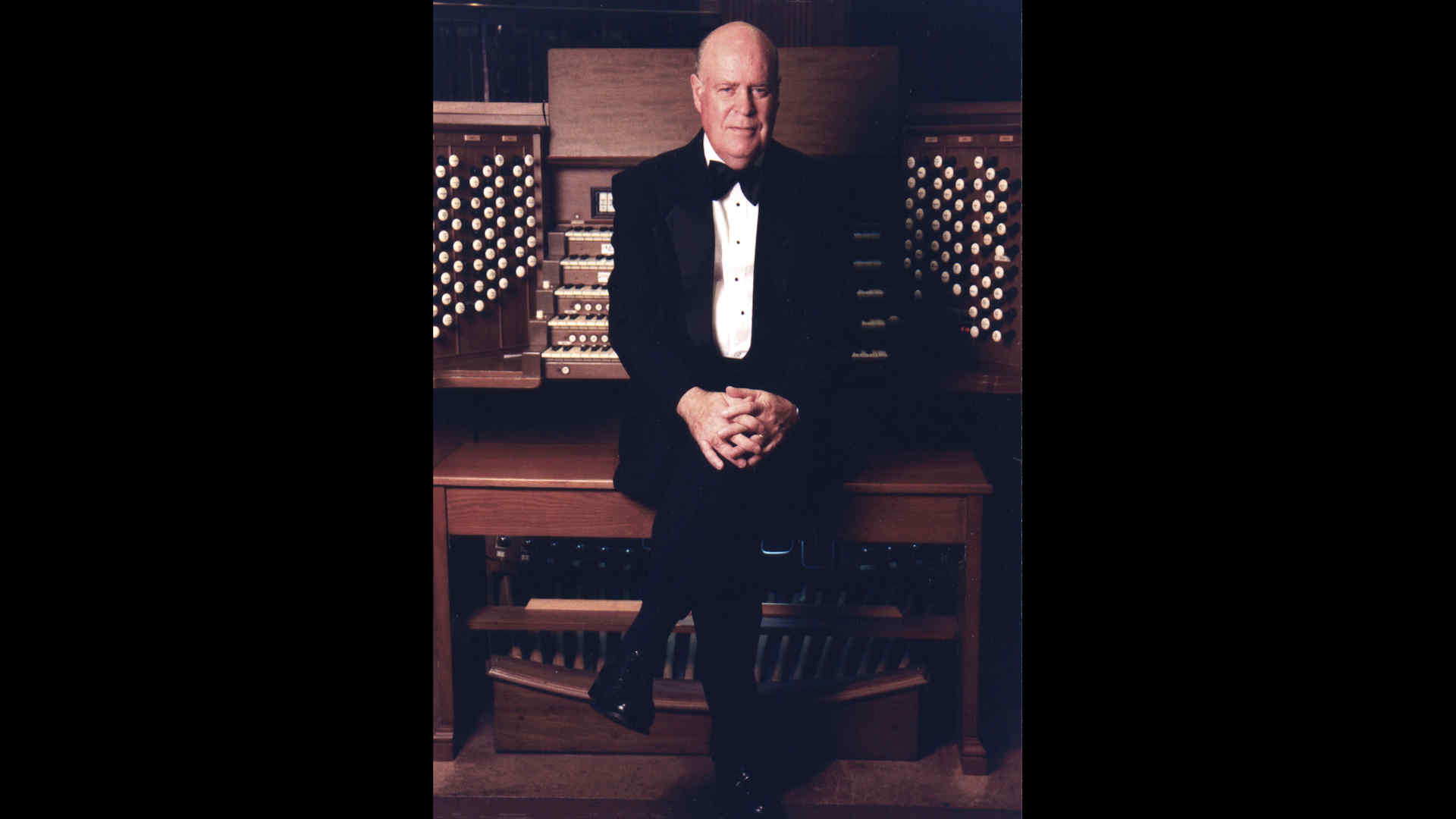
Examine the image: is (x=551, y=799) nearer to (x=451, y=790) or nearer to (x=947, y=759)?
(x=451, y=790)

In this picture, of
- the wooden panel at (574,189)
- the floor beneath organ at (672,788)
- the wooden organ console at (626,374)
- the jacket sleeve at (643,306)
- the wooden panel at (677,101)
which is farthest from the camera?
the wooden panel at (574,189)

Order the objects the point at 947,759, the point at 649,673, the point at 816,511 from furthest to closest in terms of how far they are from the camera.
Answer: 1. the point at 947,759
2. the point at 816,511
3. the point at 649,673

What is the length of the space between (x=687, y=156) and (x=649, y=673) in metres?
1.54

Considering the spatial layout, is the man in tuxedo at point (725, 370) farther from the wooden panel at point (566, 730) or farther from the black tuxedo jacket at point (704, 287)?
the wooden panel at point (566, 730)

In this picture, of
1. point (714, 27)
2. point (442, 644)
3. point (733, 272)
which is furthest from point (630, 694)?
point (714, 27)

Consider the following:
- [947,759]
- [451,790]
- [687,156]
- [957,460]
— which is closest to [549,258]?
[687,156]

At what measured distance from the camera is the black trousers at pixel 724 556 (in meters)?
3.56

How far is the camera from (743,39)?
3.48 m

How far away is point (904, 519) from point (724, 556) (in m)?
0.62

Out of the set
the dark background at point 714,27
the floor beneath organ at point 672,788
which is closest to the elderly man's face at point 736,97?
the dark background at point 714,27

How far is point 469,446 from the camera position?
4184 millimetres

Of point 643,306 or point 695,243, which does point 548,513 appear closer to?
point 643,306

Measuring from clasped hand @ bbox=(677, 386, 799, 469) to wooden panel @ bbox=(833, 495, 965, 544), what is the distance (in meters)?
0.43

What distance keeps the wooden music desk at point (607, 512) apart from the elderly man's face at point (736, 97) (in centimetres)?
109
